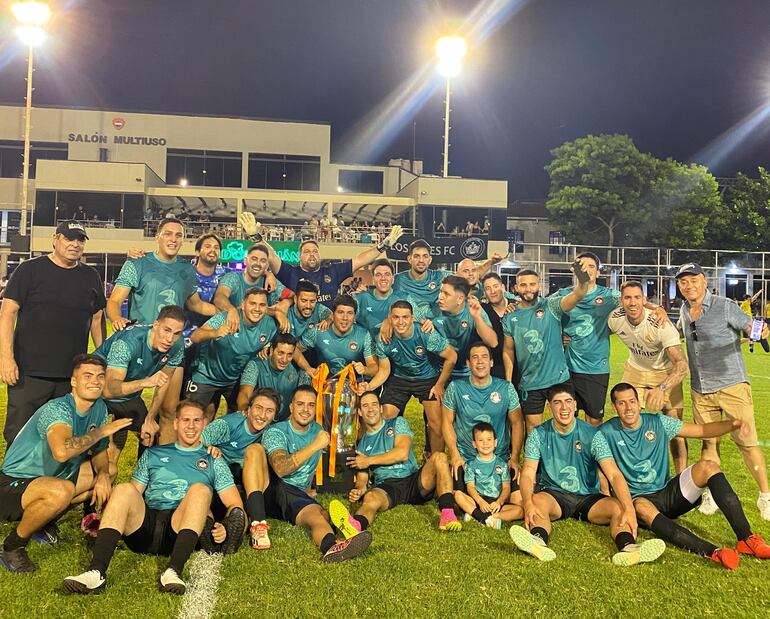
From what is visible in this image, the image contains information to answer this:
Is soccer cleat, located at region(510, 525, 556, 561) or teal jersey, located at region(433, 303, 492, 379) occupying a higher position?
teal jersey, located at region(433, 303, 492, 379)

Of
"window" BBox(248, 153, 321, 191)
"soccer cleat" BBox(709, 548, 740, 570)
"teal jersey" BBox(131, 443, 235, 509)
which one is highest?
"window" BBox(248, 153, 321, 191)

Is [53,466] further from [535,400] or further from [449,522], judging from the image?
[535,400]

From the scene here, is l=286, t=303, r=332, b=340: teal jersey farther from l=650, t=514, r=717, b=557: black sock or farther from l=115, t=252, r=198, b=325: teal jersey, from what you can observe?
l=650, t=514, r=717, b=557: black sock

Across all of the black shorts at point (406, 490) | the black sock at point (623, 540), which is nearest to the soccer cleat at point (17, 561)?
the black shorts at point (406, 490)

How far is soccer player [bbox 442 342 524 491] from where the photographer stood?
5.84m

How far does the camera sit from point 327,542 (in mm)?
4355

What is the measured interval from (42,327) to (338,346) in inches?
106

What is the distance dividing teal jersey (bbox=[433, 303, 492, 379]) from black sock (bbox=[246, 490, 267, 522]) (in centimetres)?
276

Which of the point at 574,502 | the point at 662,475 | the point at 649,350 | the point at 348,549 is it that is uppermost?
the point at 649,350

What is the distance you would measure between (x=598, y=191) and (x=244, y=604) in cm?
3835

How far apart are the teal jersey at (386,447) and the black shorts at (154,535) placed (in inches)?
74.7

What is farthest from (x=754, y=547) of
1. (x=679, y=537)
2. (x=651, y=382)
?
(x=651, y=382)

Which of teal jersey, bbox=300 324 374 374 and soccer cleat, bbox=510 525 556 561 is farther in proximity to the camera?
teal jersey, bbox=300 324 374 374

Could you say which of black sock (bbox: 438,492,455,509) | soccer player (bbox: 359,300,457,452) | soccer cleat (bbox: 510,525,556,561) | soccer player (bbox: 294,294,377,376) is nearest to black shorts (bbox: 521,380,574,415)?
soccer player (bbox: 359,300,457,452)
